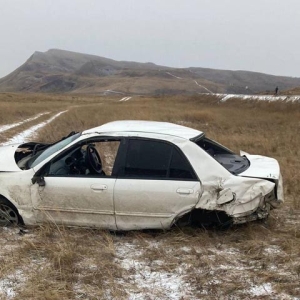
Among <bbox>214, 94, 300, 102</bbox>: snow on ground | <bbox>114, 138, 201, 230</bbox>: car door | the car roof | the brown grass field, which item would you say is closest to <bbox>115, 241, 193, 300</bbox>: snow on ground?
the brown grass field

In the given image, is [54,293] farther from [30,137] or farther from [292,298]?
[30,137]

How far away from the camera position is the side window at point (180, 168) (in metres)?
4.43

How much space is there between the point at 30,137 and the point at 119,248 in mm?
11995

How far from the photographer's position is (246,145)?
507 inches

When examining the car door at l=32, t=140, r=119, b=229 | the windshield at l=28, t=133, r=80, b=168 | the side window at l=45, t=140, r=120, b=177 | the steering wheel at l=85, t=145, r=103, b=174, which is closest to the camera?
the car door at l=32, t=140, r=119, b=229

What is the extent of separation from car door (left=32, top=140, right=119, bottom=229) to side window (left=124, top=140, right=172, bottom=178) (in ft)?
0.91

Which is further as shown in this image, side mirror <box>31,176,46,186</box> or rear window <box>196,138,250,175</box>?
rear window <box>196,138,250,175</box>

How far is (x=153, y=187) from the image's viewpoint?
14.5 feet

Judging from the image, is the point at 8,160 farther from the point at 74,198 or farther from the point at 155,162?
the point at 155,162

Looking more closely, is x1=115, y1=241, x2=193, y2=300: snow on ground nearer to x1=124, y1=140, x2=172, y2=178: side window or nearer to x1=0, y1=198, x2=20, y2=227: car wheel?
x1=124, y1=140, x2=172, y2=178: side window

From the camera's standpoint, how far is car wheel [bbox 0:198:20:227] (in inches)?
189

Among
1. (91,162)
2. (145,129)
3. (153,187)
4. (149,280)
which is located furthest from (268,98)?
(149,280)

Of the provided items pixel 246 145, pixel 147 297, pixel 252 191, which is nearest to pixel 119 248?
pixel 147 297

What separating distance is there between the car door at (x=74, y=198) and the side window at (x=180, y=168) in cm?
71
